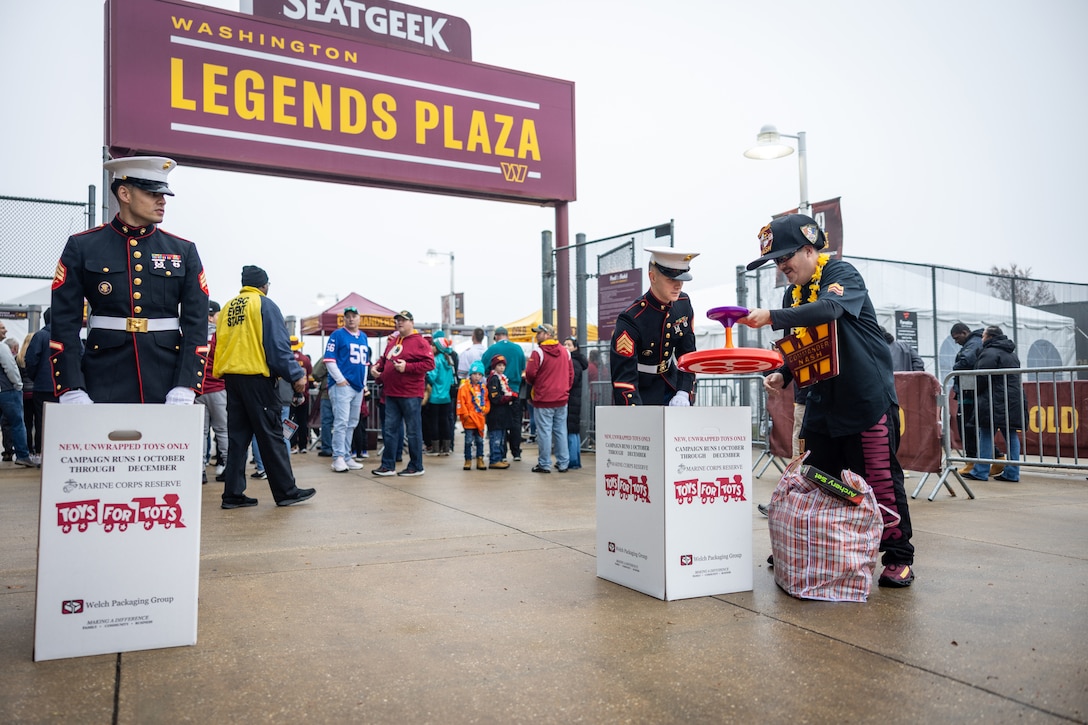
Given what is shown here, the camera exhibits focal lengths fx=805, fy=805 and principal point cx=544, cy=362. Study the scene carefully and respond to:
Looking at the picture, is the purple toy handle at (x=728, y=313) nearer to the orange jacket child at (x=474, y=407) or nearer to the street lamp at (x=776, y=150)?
the orange jacket child at (x=474, y=407)

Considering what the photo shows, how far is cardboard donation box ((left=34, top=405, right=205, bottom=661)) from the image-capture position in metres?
2.82

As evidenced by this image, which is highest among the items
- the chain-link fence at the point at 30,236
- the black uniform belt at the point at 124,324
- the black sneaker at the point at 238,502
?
the chain-link fence at the point at 30,236

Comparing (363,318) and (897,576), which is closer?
(897,576)

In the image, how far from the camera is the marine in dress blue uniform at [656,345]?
4668 millimetres

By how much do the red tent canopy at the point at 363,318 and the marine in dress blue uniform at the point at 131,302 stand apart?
13.3 metres

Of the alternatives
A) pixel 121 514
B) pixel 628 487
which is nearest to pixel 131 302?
pixel 121 514

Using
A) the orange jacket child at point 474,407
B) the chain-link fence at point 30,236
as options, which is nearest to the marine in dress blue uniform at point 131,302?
the chain-link fence at point 30,236

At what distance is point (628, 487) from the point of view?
3908 mm

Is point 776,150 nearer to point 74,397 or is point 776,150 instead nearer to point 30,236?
point 30,236

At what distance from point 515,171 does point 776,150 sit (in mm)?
3912

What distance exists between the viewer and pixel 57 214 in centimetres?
863

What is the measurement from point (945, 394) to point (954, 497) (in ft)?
3.23

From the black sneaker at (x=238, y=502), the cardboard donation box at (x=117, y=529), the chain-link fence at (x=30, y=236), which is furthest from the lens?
the chain-link fence at (x=30, y=236)

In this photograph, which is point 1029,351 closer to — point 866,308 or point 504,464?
point 504,464
